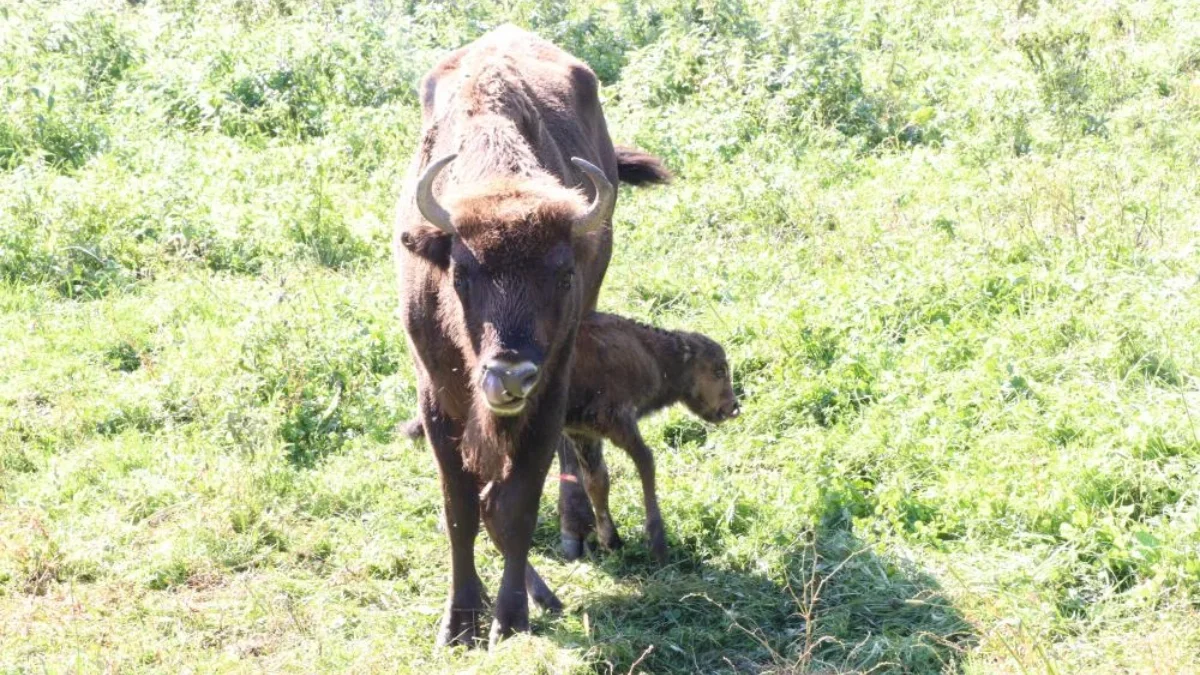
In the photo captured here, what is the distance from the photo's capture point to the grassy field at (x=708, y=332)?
585 cm

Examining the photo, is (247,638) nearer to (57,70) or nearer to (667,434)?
(667,434)

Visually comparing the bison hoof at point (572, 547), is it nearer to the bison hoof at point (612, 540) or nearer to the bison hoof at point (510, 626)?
the bison hoof at point (612, 540)

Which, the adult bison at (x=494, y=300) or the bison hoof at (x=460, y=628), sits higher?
the adult bison at (x=494, y=300)

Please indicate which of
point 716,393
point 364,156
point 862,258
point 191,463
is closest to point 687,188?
point 862,258

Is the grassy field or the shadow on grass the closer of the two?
the shadow on grass

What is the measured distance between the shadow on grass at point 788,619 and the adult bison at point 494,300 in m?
0.43

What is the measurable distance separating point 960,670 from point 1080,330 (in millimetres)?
2860

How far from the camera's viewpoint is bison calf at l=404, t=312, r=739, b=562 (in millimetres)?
6723

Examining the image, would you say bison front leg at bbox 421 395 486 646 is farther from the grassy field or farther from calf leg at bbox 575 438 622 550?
calf leg at bbox 575 438 622 550

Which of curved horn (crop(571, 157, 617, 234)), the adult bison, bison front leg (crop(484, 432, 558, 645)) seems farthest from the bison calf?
curved horn (crop(571, 157, 617, 234))

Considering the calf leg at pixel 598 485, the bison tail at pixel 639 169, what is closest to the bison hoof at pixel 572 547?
the calf leg at pixel 598 485

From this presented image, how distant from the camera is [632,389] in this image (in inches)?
276

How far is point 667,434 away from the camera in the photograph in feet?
26.2

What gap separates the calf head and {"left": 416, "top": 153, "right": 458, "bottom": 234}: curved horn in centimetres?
229
